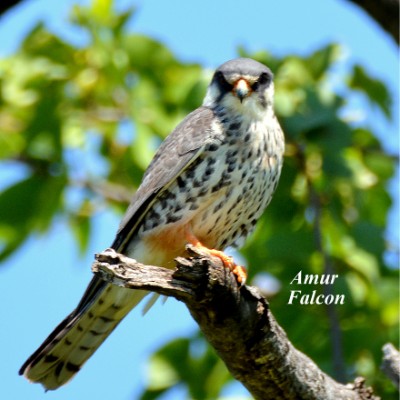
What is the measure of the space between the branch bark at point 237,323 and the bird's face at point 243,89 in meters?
1.16

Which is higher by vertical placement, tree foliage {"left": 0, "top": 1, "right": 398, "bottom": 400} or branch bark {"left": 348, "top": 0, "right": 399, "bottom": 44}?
branch bark {"left": 348, "top": 0, "right": 399, "bottom": 44}

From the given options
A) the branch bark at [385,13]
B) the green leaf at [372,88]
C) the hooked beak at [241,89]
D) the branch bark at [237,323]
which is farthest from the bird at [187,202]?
the green leaf at [372,88]

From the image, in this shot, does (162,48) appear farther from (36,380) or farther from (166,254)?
(36,380)

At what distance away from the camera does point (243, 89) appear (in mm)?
4832

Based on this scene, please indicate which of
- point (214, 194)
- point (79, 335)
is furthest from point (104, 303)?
point (214, 194)

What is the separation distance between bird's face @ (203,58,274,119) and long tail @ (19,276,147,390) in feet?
3.22

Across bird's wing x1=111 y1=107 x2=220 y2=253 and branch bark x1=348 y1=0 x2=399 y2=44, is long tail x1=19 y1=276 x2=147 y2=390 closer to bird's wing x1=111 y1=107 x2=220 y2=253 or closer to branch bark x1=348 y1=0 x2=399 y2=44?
bird's wing x1=111 y1=107 x2=220 y2=253

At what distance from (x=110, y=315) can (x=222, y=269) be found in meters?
1.20

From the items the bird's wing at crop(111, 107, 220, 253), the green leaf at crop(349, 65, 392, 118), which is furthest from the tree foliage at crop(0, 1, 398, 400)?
the bird's wing at crop(111, 107, 220, 253)

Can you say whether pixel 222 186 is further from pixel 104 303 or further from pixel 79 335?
pixel 79 335

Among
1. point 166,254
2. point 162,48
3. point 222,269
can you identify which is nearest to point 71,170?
point 162,48

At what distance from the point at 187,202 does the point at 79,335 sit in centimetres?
79

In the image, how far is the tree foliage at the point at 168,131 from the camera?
5.25m

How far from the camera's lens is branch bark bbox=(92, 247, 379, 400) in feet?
12.0
